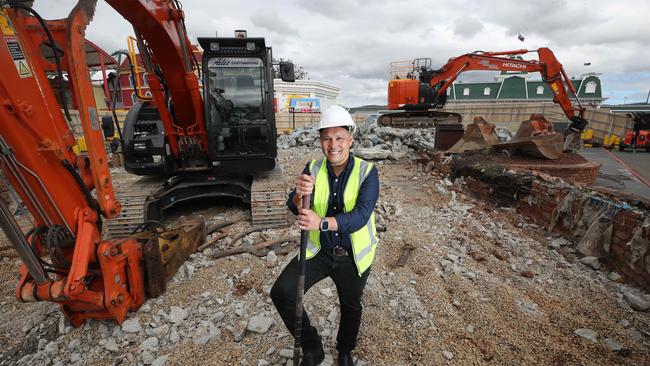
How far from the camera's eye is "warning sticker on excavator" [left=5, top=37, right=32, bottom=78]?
2217mm

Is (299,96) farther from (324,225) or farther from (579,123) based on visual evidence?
(324,225)

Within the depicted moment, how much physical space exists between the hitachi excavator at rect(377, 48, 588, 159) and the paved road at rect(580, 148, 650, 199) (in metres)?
1.47

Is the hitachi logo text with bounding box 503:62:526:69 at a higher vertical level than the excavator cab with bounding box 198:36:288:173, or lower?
higher


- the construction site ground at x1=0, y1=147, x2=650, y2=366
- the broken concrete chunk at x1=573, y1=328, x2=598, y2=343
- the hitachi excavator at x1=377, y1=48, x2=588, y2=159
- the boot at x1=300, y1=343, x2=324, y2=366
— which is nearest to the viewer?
the boot at x1=300, y1=343, x2=324, y2=366

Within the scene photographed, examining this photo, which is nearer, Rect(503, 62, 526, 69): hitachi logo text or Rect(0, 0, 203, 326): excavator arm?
Rect(0, 0, 203, 326): excavator arm

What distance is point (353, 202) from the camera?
223 centimetres

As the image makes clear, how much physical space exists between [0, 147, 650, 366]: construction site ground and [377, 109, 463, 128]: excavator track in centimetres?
957

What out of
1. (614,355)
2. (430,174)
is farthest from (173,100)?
(430,174)

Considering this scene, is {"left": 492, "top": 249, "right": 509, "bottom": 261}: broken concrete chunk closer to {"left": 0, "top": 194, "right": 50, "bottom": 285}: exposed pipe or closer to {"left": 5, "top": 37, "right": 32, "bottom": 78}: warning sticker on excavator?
{"left": 0, "top": 194, "right": 50, "bottom": 285}: exposed pipe

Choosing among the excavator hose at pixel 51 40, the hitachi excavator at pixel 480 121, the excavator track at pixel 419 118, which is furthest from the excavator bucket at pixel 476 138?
the excavator hose at pixel 51 40

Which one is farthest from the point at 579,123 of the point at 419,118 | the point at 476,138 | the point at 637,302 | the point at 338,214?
the point at 338,214

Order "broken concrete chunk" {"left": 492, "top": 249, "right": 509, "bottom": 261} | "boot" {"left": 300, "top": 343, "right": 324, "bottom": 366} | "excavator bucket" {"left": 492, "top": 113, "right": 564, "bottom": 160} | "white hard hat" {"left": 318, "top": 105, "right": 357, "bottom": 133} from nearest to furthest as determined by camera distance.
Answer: "white hard hat" {"left": 318, "top": 105, "right": 357, "bottom": 133} → "boot" {"left": 300, "top": 343, "right": 324, "bottom": 366} → "broken concrete chunk" {"left": 492, "top": 249, "right": 509, "bottom": 261} → "excavator bucket" {"left": 492, "top": 113, "right": 564, "bottom": 160}

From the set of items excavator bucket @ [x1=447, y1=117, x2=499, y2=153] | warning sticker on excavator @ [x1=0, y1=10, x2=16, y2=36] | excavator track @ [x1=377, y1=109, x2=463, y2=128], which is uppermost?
warning sticker on excavator @ [x1=0, y1=10, x2=16, y2=36]

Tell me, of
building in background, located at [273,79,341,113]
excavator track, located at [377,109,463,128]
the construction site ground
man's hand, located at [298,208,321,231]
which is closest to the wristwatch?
man's hand, located at [298,208,321,231]
